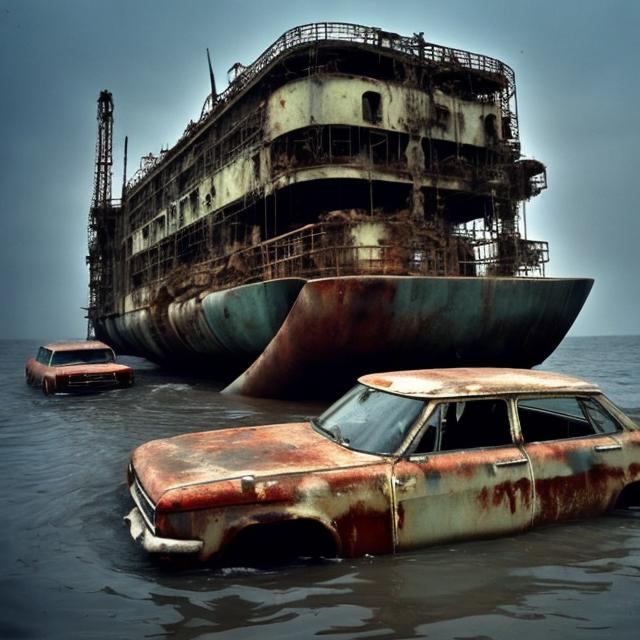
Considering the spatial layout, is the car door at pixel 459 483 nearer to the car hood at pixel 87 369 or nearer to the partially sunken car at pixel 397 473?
the partially sunken car at pixel 397 473

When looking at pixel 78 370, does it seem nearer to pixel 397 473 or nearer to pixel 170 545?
pixel 170 545

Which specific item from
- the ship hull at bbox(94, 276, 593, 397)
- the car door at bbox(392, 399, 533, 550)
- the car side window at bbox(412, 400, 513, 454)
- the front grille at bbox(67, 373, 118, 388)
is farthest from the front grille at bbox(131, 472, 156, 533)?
the front grille at bbox(67, 373, 118, 388)

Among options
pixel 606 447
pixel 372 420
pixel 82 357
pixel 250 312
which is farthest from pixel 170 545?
pixel 82 357

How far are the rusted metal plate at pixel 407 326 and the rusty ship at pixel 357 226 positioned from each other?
0.10 ft

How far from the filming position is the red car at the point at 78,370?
12.2m

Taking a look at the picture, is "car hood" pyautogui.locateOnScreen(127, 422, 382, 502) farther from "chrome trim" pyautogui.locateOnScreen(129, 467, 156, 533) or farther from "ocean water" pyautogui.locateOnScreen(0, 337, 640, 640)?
"ocean water" pyautogui.locateOnScreen(0, 337, 640, 640)

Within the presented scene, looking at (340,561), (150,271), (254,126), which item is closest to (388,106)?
(254,126)

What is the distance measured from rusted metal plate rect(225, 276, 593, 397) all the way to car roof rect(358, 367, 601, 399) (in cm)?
527

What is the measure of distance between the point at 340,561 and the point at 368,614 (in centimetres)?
56

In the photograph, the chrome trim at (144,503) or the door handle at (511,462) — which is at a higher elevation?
the door handle at (511,462)

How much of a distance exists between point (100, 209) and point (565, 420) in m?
35.0

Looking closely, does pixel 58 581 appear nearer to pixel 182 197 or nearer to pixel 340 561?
pixel 340 561

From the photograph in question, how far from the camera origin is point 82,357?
13.5m

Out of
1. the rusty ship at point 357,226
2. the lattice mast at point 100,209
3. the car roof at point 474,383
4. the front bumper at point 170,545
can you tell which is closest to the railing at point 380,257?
the rusty ship at point 357,226
